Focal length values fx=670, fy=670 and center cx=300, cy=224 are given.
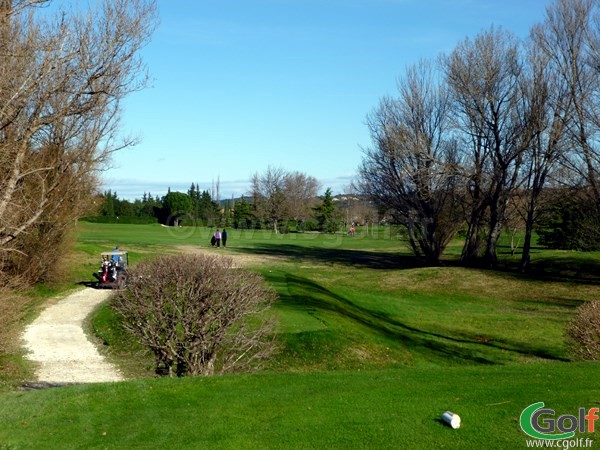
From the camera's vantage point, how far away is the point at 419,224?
49.8 metres

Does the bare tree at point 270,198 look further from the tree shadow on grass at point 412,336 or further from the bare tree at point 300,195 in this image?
the tree shadow on grass at point 412,336

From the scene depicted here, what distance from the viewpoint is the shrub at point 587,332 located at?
14817 mm

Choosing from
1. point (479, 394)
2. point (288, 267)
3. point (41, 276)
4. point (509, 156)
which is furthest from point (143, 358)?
point (509, 156)

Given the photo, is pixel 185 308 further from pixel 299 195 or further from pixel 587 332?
pixel 299 195

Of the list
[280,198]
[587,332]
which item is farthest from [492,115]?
[280,198]

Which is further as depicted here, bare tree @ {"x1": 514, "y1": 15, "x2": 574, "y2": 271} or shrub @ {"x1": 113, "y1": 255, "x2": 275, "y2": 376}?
bare tree @ {"x1": 514, "y1": 15, "x2": 574, "y2": 271}

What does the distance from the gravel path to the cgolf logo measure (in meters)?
9.14

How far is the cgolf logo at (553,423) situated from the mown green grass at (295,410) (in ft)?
0.46

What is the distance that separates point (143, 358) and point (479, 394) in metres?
9.08

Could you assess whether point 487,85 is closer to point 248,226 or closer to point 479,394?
point 479,394

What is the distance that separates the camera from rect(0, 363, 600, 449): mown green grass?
7270 millimetres

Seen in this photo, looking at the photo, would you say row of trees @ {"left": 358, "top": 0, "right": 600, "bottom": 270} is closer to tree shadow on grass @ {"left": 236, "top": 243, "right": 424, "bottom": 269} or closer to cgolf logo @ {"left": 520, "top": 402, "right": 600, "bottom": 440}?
tree shadow on grass @ {"left": 236, "top": 243, "right": 424, "bottom": 269}

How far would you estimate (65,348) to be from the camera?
1744cm

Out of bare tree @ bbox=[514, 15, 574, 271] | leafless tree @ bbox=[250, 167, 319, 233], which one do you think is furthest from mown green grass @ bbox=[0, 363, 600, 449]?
leafless tree @ bbox=[250, 167, 319, 233]
